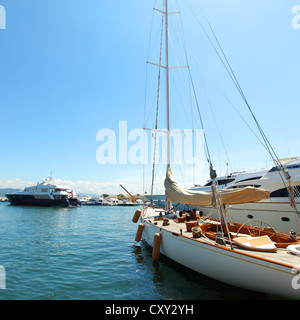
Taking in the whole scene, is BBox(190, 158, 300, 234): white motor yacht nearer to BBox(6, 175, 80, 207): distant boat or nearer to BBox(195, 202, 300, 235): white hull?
BBox(195, 202, 300, 235): white hull

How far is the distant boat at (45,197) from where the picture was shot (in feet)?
172

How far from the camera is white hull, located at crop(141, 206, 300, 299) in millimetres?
4973

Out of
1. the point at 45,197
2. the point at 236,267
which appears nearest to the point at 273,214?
the point at 236,267

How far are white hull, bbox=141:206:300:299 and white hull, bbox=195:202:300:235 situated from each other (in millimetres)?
4255

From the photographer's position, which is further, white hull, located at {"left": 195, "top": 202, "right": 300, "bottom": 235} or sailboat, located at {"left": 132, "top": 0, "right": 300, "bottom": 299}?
white hull, located at {"left": 195, "top": 202, "right": 300, "bottom": 235}

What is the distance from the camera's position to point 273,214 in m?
13.6

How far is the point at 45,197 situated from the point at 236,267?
5644cm

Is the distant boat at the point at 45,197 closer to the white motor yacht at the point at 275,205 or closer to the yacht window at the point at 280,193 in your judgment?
the white motor yacht at the point at 275,205

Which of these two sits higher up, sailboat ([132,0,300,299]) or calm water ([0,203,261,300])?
sailboat ([132,0,300,299])

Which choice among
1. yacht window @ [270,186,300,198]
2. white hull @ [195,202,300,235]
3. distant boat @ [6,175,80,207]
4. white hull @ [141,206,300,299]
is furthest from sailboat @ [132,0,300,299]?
distant boat @ [6,175,80,207]

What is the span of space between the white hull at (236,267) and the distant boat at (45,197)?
51.3m
